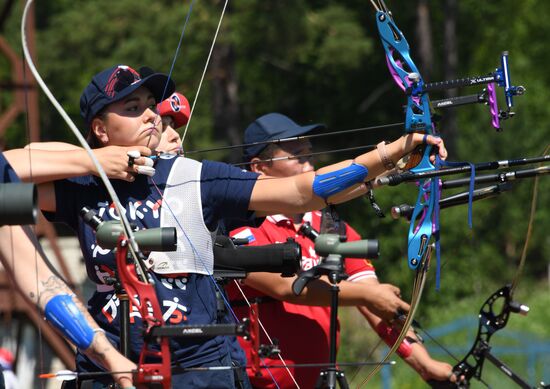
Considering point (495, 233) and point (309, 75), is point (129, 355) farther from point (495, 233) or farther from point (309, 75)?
point (309, 75)

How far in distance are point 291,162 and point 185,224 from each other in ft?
4.23

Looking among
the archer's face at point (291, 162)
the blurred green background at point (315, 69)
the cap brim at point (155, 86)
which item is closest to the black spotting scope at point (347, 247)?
the cap brim at point (155, 86)

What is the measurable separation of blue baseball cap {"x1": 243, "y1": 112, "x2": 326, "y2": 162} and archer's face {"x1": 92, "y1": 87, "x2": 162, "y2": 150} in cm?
120

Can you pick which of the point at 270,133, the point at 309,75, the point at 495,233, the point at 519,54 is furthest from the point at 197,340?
the point at 519,54

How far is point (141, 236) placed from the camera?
3.25 m

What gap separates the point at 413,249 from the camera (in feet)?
13.0

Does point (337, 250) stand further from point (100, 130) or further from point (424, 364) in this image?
point (424, 364)

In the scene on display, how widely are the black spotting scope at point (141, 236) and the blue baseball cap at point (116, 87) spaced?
0.51 meters

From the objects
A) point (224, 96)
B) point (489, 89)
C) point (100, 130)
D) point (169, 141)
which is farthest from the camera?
point (224, 96)

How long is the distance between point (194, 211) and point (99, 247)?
331mm

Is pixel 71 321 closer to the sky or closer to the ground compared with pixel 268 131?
closer to the ground

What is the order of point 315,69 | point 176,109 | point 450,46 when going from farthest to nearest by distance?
point 315,69, point 450,46, point 176,109

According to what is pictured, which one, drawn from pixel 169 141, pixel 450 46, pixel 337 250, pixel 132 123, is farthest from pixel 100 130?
pixel 450 46

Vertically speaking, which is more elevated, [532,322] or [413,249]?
[532,322]
